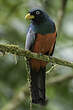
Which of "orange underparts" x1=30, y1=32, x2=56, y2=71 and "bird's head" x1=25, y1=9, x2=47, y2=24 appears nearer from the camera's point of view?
"orange underparts" x1=30, y1=32, x2=56, y2=71

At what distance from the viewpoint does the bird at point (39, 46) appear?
604cm

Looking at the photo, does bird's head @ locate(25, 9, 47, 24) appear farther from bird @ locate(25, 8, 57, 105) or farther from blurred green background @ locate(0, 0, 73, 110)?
blurred green background @ locate(0, 0, 73, 110)

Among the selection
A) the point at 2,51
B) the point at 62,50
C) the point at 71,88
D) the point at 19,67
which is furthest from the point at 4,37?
the point at 2,51

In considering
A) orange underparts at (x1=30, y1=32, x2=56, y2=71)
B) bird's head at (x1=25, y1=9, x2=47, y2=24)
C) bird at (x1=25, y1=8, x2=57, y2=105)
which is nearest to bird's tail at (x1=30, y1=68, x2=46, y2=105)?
bird at (x1=25, y1=8, x2=57, y2=105)

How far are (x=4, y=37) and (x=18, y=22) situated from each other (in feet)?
3.35

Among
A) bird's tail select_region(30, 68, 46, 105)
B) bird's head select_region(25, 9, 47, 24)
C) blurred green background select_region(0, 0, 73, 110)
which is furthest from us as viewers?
blurred green background select_region(0, 0, 73, 110)

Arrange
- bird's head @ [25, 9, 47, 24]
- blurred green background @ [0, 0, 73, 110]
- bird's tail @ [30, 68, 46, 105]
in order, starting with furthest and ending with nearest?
blurred green background @ [0, 0, 73, 110] → bird's head @ [25, 9, 47, 24] → bird's tail @ [30, 68, 46, 105]

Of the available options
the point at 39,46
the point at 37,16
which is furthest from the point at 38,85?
the point at 37,16

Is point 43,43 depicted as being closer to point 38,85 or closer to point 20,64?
point 38,85

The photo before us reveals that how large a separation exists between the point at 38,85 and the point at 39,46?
593 millimetres

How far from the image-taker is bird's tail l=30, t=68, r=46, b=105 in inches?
237

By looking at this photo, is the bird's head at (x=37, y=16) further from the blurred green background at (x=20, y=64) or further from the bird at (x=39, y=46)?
the blurred green background at (x=20, y=64)

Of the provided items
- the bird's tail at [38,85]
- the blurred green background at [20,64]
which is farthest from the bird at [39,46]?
the blurred green background at [20,64]

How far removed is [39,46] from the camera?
605 centimetres
